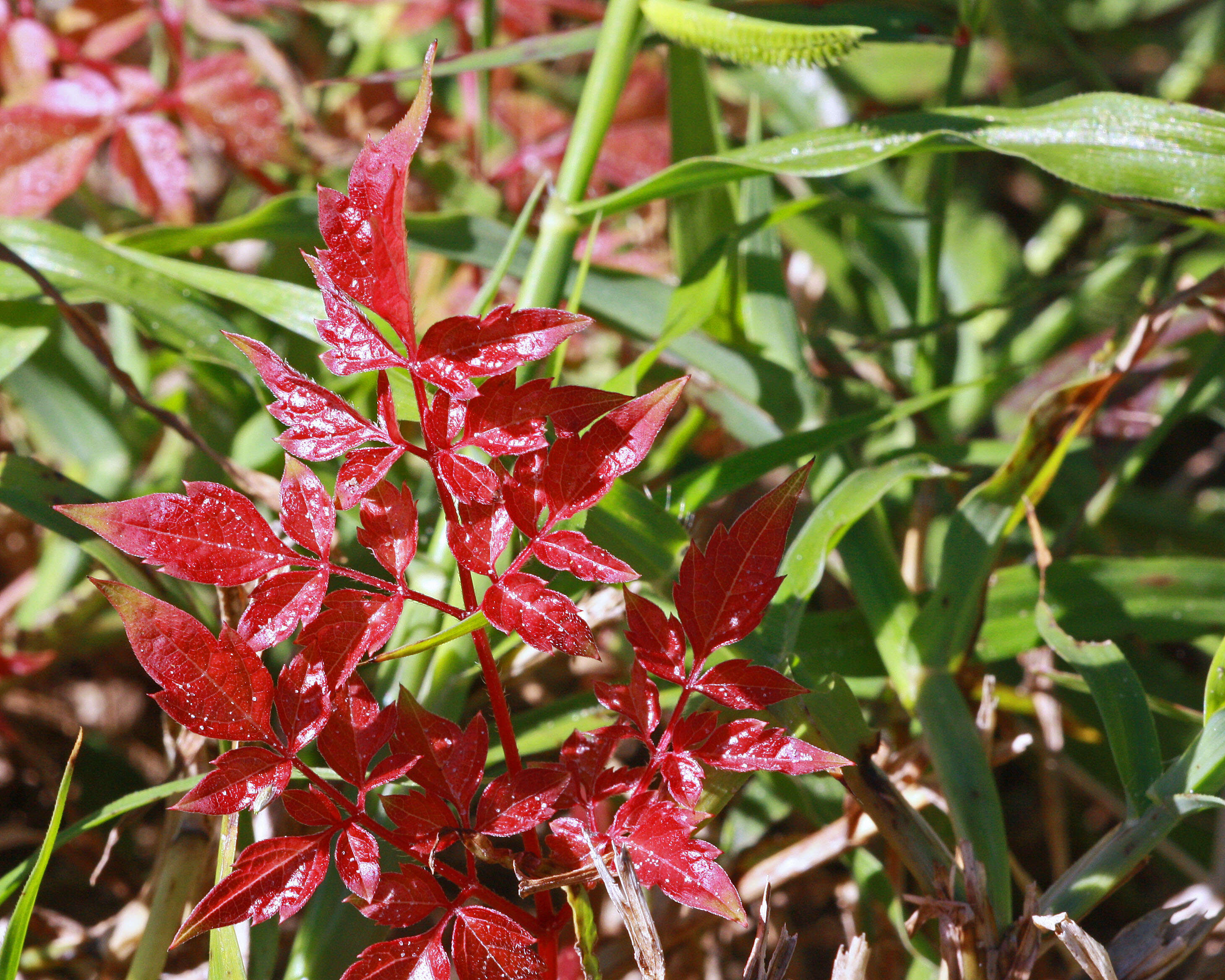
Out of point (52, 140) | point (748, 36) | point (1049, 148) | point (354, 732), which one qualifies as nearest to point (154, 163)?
point (52, 140)

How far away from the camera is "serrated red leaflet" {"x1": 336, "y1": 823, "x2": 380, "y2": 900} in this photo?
0.51m

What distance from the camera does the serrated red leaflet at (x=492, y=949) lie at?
1.73 ft

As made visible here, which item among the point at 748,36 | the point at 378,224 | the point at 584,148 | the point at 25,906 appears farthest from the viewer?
the point at 584,148

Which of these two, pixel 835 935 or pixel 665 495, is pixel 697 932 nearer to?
pixel 835 935

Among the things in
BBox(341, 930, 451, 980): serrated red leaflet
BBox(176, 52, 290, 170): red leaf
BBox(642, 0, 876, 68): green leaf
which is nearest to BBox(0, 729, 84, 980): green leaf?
BBox(341, 930, 451, 980): serrated red leaflet

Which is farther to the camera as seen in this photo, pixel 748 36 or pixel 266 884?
pixel 748 36

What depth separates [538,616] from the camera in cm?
51

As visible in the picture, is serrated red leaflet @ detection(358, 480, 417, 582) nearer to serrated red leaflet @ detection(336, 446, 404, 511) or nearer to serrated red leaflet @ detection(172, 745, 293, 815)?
serrated red leaflet @ detection(336, 446, 404, 511)

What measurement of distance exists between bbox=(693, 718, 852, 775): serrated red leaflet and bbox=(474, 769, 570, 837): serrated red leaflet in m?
0.09

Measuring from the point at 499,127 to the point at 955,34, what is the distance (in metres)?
0.67

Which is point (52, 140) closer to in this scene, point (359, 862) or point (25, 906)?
point (25, 906)

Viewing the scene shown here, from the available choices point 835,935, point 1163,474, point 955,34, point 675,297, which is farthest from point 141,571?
point 1163,474

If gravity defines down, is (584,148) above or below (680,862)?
above

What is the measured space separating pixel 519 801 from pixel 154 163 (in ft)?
3.13
